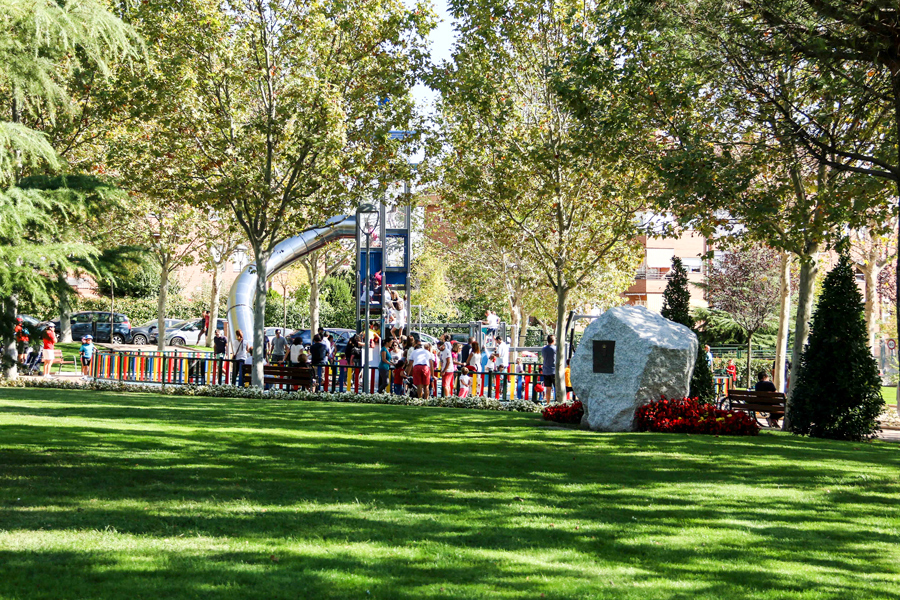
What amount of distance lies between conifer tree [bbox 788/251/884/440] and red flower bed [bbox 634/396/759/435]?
1.11 m

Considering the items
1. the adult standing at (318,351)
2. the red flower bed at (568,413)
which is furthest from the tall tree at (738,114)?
the adult standing at (318,351)

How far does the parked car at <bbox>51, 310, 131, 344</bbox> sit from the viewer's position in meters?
44.4

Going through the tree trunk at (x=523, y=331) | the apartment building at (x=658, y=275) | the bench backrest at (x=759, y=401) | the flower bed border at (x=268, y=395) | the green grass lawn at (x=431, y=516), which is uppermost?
the apartment building at (x=658, y=275)

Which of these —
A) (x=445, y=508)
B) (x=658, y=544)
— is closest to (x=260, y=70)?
(x=445, y=508)

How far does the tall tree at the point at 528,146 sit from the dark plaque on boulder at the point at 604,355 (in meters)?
4.08

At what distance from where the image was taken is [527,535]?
6754 mm

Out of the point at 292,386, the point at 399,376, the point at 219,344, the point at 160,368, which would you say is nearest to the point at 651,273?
the point at 219,344

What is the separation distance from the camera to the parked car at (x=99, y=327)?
44406mm

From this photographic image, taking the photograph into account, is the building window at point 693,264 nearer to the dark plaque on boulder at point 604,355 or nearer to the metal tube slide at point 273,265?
the metal tube slide at point 273,265

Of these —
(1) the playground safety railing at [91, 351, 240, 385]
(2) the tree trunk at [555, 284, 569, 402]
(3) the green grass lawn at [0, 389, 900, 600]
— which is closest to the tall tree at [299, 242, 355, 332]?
(1) the playground safety railing at [91, 351, 240, 385]

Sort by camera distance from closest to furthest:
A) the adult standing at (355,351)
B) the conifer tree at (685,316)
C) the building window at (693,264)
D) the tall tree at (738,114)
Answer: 1. the tall tree at (738,114)
2. the conifer tree at (685,316)
3. the adult standing at (355,351)
4. the building window at (693,264)

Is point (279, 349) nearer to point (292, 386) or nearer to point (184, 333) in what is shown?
point (292, 386)

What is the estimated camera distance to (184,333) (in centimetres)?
4712

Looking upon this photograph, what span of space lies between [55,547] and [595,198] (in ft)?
53.6
